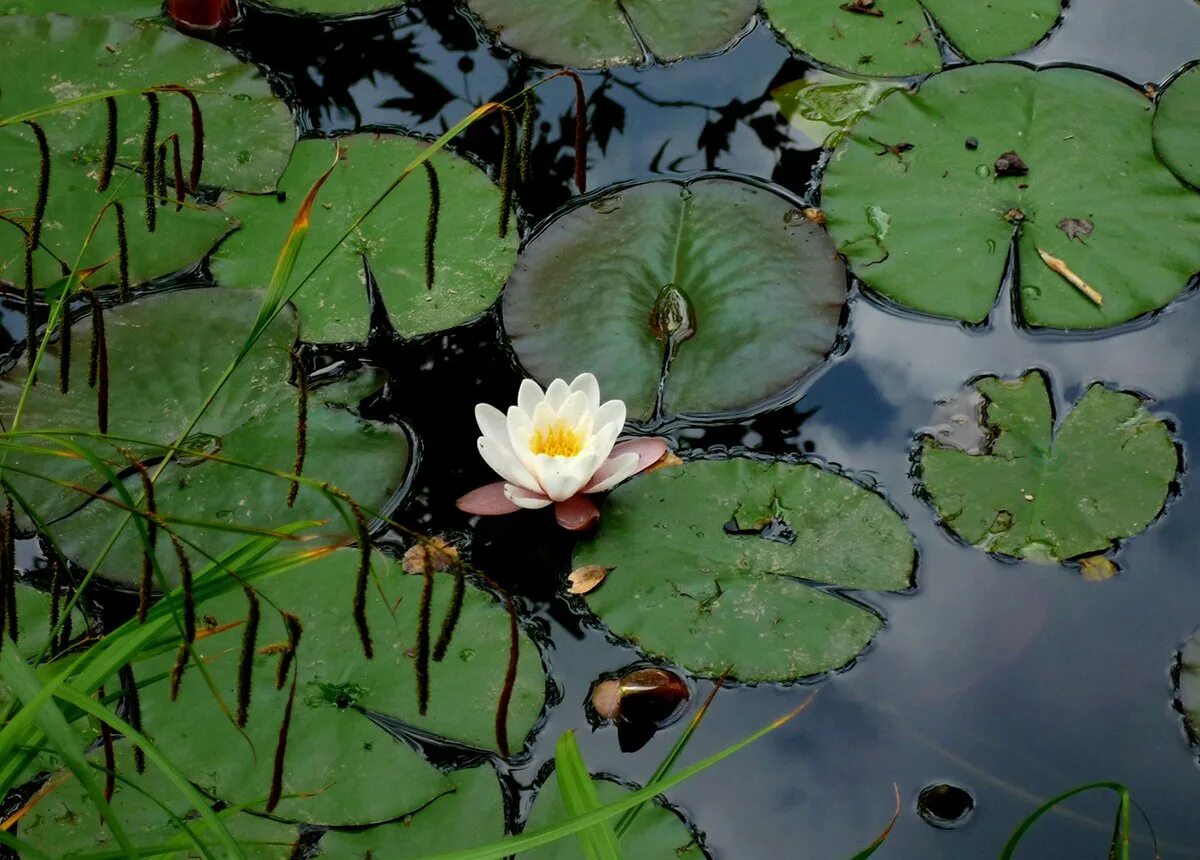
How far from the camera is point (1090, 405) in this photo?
290 cm

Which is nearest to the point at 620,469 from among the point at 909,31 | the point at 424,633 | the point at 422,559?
the point at 422,559

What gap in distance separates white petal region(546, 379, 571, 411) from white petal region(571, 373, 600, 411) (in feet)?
0.12

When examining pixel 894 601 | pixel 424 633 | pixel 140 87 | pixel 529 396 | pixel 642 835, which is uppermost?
pixel 140 87

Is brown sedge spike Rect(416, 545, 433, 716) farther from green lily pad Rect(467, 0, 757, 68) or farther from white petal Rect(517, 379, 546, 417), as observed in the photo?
green lily pad Rect(467, 0, 757, 68)

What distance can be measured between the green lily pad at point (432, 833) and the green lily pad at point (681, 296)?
3.68ft

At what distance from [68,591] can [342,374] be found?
2.98 ft

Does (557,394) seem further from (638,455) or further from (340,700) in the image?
(340,700)

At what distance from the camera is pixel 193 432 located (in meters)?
2.86

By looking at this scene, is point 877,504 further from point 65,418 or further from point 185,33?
point 185,33

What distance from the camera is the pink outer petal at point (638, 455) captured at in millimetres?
2770

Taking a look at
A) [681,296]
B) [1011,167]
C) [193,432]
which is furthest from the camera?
[1011,167]

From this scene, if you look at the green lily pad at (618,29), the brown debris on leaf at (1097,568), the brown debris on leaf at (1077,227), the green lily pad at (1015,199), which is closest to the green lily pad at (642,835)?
the brown debris on leaf at (1097,568)

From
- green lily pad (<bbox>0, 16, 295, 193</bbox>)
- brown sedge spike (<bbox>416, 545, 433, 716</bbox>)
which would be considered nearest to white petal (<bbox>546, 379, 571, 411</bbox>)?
brown sedge spike (<bbox>416, 545, 433, 716</bbox>)

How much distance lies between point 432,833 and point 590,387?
3.74ft
